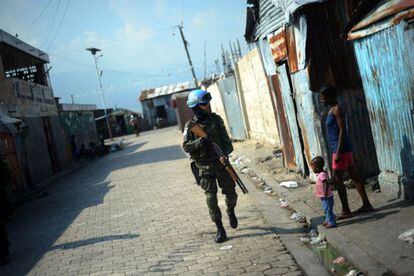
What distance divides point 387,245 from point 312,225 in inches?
59.8

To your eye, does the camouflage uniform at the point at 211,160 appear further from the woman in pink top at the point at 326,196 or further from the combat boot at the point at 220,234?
the woman in pink top at the point at 326,196

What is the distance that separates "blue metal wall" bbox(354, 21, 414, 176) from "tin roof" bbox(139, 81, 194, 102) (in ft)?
162

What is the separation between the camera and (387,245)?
4.30 metres

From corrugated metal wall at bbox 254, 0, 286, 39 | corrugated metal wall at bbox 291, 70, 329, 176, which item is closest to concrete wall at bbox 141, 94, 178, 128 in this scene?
corrugated metal wall at bbox 254, 0, 286, 39

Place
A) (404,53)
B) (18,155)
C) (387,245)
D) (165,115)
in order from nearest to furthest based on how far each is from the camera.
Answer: (387,245) → (404,53) → (18,155) → (165,115)

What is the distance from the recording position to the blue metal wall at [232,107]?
1791 cm

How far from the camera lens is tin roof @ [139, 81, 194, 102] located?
55219 mm

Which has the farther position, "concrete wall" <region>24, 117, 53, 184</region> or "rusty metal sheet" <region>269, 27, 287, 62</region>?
"concrete wall" <region>24, 117, 53, 184</region>

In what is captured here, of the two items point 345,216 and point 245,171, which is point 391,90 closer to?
point 345,216

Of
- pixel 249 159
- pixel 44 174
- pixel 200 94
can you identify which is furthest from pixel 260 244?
pixel 44 174

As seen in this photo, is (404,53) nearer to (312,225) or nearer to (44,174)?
(312,225)

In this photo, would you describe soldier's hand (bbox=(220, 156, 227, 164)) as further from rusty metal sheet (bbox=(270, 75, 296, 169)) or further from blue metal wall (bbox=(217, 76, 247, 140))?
blue metal wall (bbox=(217, 76, 247, 140))

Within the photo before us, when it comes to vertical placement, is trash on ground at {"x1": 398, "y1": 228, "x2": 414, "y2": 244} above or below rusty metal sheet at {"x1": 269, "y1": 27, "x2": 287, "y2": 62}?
below

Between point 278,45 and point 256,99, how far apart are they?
6.31 m
